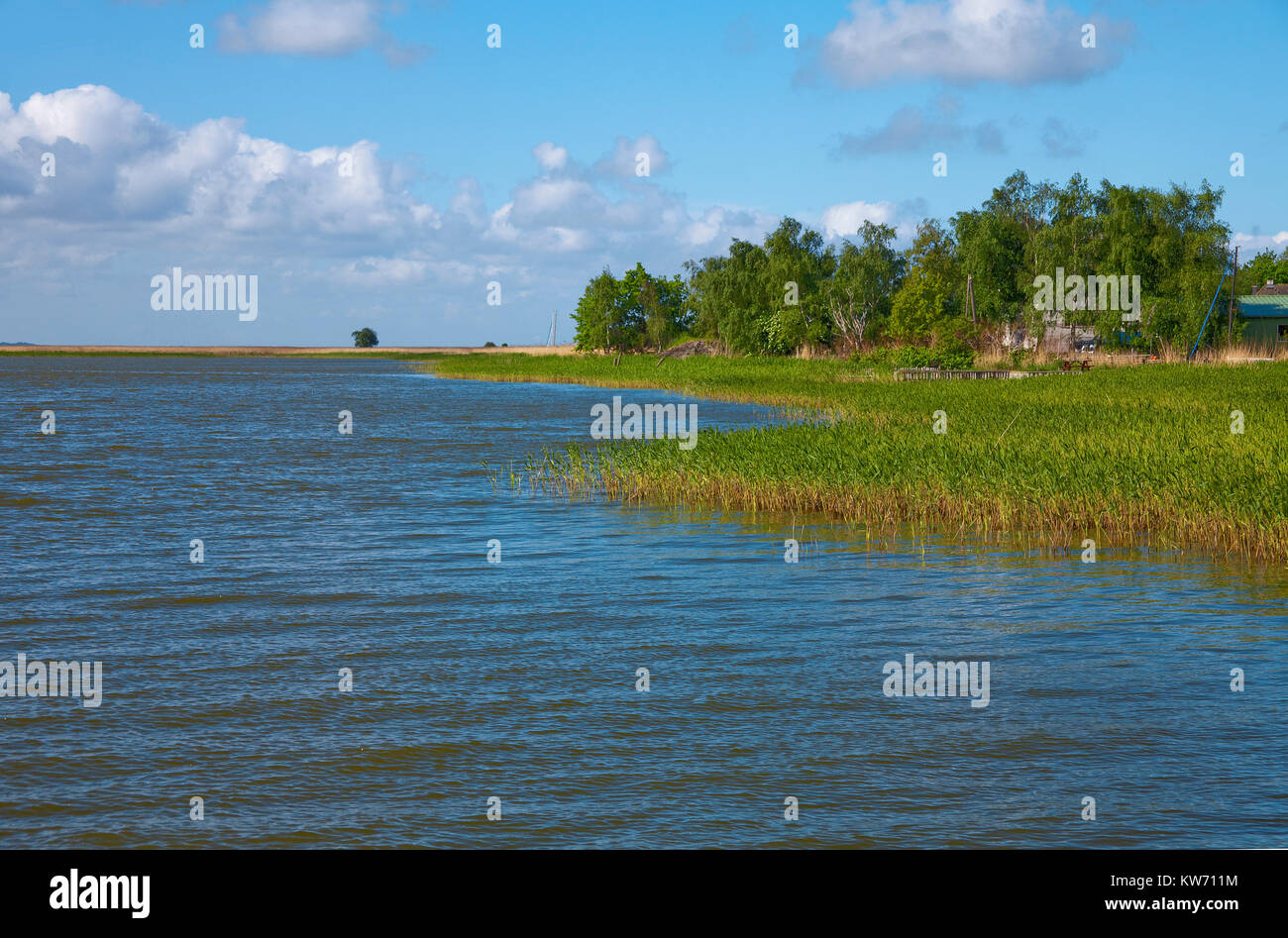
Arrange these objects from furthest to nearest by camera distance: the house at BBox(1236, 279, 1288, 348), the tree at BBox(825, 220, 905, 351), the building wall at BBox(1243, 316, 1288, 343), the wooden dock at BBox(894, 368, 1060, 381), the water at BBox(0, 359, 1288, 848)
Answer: the tree at BBox(825, 220, 905, 351), the building wall at BBox(1243, 316, 1288, 343), the house at BBox(1236, 279, 1288, 348), the wooden dock at BBox(894, 368, 1060, 381), the water at BBox(0, 359, 1288, 848)

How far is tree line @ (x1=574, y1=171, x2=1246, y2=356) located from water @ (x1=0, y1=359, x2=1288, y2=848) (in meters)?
50.6

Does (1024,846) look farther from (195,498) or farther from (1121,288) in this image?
(1121,288)

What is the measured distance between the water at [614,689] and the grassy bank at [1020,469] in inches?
55.0

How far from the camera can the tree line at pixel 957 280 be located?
6869 cm

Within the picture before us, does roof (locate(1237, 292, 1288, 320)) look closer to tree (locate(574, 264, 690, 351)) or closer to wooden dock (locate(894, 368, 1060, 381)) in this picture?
wooden dock (locate(894, 368, 1060, 381))

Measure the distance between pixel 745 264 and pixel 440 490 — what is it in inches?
2944

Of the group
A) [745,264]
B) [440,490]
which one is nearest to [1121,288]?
[745,264]

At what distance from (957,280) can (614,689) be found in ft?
254

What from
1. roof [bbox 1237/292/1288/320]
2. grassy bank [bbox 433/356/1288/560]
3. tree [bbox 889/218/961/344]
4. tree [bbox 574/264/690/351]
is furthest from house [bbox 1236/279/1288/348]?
tree [bbox 574/264/690/351]

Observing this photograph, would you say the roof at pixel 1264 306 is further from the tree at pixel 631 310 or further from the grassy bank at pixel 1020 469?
the tree at pixel 631 310

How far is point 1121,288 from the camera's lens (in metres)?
67.1

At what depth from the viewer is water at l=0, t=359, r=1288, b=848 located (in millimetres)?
7816

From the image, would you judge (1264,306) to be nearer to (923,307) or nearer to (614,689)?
(923,307)
